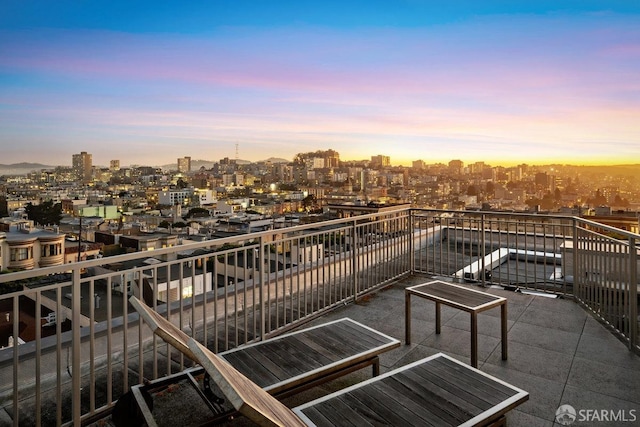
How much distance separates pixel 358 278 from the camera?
5758mm

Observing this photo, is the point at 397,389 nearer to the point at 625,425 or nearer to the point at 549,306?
the point at 625,425

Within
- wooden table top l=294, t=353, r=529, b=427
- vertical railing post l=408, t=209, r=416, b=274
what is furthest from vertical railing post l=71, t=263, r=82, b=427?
vertical railing post l=408, t=209, r=416, b=274

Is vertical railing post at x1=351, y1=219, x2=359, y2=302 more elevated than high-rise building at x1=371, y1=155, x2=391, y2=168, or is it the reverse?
high-rise building at x1=371, y1=155, x2=391, y2=168

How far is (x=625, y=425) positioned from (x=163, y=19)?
76.1 ft

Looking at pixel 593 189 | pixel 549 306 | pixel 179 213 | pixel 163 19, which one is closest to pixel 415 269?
pixel 549 306

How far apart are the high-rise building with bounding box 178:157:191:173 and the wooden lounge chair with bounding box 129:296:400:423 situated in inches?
3432

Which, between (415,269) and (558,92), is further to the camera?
(558,92)

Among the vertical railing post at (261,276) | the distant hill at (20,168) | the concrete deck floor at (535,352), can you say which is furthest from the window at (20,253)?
the vertical railing post at (261,276)

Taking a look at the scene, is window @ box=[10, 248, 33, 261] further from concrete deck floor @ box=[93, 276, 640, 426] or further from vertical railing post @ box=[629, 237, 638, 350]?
vertical railing post @ box=[629, 237, 638, 350]

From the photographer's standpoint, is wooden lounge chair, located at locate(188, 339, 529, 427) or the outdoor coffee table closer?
wooden lounge chair, located at locate(188, 339, 529, 427)

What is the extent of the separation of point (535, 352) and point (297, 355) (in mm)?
2733

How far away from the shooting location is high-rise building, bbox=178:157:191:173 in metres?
84.6

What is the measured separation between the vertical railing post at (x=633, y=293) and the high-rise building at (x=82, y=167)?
3279 inches

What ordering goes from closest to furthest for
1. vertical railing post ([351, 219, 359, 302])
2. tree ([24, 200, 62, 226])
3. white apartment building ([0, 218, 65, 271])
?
vertical railing post ([351, 219, 359, 302]), white apartment building ([0, 218, 65, 271]), tree ([24, 200, 62, 226])
